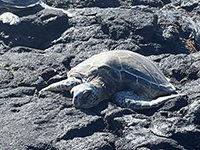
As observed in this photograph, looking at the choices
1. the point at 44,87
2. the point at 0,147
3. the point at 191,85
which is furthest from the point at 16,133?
the point at 191,85

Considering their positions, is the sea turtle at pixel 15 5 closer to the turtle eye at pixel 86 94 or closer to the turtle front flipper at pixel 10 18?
the turtle front flipper at pixel 10 18

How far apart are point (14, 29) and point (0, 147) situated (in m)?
4.70

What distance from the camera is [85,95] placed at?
19.5ft

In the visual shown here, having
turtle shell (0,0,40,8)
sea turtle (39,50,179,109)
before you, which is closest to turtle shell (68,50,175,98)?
sea turtle (39,50,179,109)

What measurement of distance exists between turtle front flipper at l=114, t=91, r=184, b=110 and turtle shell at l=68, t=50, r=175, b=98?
24 centimetres

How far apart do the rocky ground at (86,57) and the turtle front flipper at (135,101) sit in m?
0.12

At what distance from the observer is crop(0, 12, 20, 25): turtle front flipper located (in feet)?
29.8

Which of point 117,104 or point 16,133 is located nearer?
point 16,133

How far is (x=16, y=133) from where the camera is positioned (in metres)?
5.30

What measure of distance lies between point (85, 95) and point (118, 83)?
72cm

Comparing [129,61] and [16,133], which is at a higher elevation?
[129,61]

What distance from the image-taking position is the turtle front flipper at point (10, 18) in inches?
358

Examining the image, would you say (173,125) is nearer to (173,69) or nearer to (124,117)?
(124,117)

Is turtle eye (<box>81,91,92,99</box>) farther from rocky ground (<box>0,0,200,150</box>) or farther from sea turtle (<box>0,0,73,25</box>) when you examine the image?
sea turtle (<box>0,0,73,25</box>)
